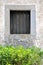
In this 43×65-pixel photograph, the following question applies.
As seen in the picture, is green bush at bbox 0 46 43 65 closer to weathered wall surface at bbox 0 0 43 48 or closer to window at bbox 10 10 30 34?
weathered wall surface at bbox 0 0 43 48

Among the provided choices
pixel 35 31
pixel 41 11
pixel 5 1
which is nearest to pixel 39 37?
pixel 35 31

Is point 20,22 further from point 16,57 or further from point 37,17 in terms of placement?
point 16,57

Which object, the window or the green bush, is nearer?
the green bush

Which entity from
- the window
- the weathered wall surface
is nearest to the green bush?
the weathered wall surface

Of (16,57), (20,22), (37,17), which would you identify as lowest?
(16,57)

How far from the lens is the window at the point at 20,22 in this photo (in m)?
10.2

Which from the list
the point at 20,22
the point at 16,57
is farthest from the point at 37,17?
the point at 16,57

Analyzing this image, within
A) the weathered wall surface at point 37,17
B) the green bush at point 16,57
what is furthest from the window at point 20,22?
the green bush at point 16,57

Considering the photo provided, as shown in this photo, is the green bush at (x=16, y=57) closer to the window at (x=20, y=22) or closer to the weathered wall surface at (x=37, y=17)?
the weathered wall surface at (x=37, y=17)

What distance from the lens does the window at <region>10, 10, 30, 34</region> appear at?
1019 centimetres

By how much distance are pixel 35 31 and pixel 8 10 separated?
119 cm

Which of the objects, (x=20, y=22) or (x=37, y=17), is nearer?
(x=37, y=17)

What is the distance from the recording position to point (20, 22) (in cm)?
1020

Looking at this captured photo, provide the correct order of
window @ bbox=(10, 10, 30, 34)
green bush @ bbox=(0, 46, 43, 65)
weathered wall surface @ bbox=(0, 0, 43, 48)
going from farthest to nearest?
window @ bbox=(10, 10, 30, 34) < weathered wall surface @ bbox=(0, 0, 43, 48) < green bush @ bbox=(0, 46, 43, 65)
